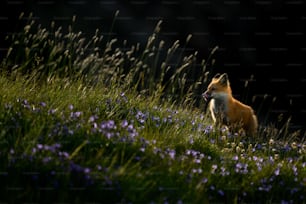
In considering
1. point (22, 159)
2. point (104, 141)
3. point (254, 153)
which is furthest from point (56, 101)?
point (254, 153)

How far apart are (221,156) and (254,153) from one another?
81cm

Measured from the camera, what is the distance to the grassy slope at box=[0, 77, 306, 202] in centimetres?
497

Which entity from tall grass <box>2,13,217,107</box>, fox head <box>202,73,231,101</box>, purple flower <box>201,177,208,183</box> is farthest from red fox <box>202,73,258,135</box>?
purple flower <box>201,177,208,183</box>

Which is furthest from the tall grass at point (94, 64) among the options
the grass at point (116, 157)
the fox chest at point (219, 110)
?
the fox chest at point (219, 110)

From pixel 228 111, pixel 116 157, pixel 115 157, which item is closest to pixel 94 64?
pixel 228 111

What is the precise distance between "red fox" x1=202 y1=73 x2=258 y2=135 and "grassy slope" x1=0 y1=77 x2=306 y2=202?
136cm

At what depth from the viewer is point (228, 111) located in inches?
347

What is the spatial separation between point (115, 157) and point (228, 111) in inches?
157

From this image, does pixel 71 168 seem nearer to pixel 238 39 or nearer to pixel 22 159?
pixel 22 159

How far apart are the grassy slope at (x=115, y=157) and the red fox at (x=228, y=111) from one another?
4.47 ft

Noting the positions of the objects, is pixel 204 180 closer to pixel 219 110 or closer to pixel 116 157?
pixel 116 157

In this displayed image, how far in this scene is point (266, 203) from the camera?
588 cm

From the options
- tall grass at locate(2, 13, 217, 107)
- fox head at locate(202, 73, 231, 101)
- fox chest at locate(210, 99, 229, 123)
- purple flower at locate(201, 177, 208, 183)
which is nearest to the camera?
purple flower at locate(201, 177, 208, 183)

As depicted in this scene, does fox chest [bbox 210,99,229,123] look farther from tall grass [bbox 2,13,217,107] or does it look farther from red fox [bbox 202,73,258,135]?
tall grass [bbox 2,13,217,107]
